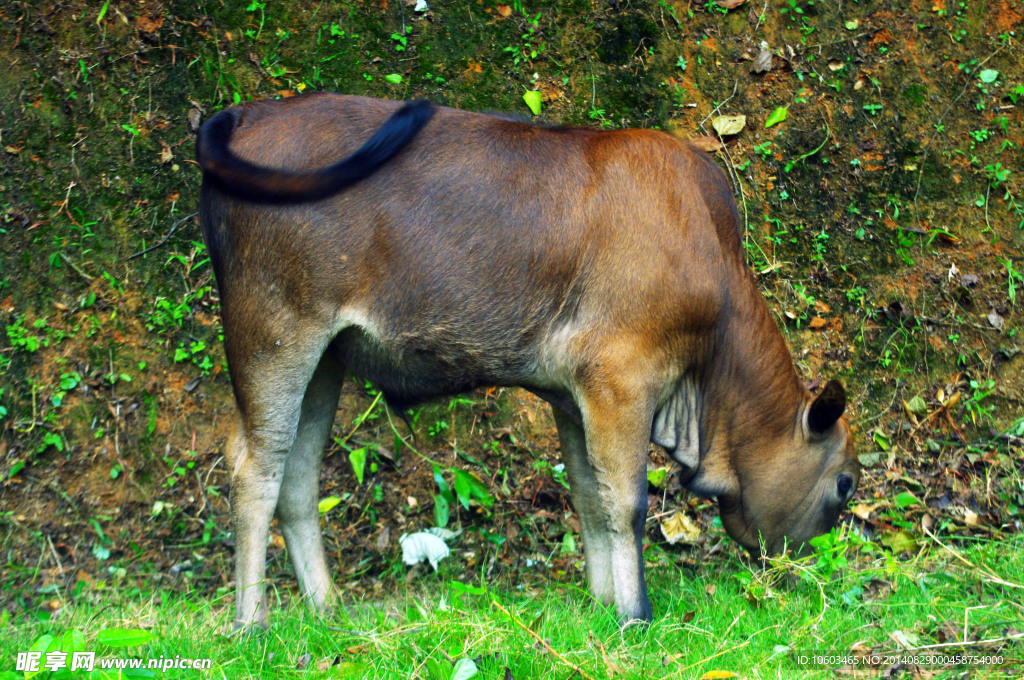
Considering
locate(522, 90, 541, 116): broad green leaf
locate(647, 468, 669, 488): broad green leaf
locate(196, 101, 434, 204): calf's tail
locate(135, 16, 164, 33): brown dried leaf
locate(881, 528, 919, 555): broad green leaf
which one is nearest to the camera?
locate(196, 101, 434, 204): calf's tail

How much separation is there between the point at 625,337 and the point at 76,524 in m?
A: 3.83

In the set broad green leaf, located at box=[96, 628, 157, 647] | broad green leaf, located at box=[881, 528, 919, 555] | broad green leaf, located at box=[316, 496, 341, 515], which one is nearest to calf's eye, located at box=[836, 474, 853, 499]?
broad green leaf, located at box=[881, 528, 919, 555]

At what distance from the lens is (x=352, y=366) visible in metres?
4.38

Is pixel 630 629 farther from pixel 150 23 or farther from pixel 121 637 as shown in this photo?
pixel 150 23

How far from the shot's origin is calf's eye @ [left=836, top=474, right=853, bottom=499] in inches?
189

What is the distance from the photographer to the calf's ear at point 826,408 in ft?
14.6

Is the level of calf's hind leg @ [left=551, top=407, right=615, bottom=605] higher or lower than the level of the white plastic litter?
higher

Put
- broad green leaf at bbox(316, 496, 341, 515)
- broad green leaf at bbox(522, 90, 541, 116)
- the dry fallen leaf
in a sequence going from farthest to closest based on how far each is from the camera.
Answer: broad green leaf at bbox(522, 90, 541, 116)
broad green leaf at bbox(316, 496, 341, 515)
the dry fallen leaf

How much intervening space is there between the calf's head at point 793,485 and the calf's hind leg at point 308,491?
7.19ft

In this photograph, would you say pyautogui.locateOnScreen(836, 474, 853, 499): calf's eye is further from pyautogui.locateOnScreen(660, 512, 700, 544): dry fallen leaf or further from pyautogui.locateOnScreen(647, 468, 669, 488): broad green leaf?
pyautogui.locateOnScreen(647, 468, 669, 488): broad green leaf

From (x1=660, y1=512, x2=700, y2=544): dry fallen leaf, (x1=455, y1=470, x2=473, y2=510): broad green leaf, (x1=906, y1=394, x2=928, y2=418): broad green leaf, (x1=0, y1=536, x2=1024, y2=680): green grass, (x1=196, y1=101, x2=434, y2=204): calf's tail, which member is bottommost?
(x1=455, y1=470, x2=473, y2=510): broad green leaf

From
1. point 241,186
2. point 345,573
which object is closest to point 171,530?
point 345,573

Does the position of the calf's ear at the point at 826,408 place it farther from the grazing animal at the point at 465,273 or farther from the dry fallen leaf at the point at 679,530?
the dry fallen leaf at the point at 679,530

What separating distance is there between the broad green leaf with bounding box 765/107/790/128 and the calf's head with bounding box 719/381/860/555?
9.85 ft
